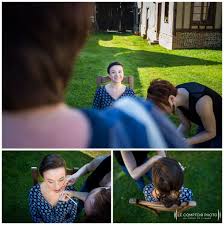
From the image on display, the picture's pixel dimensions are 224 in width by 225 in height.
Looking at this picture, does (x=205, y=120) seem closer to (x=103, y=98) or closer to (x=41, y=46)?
(x=103, y=98)

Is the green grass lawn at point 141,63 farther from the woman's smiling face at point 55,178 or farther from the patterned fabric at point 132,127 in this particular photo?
the woman's smiling face at point 55,178

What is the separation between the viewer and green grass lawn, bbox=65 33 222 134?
301 centimetres

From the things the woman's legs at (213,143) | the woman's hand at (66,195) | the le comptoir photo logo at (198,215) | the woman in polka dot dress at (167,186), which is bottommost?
the le comptoir photo logo at (198,215)

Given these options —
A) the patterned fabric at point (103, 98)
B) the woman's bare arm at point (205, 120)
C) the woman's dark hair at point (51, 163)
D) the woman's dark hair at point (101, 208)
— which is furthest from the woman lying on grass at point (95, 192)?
the woman's bare arm at point (205, 120)

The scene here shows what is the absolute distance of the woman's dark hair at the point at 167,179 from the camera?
3.09 metres

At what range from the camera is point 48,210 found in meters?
3.18

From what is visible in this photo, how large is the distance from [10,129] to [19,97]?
283 millimetres

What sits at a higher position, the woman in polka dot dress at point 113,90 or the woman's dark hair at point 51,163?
the woman in polka dot dress at point 113,90

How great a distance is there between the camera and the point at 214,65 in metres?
3.06

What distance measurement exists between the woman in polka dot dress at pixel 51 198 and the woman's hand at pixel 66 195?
0.02 metres

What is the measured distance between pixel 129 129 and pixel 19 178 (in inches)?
33.0

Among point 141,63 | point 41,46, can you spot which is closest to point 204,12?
point 141,63

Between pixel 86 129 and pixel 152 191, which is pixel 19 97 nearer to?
pixel 86 129

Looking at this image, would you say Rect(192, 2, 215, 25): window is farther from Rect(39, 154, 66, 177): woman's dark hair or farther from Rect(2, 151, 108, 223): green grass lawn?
Rect(39, 154, 66, 177): woman's dark hair
